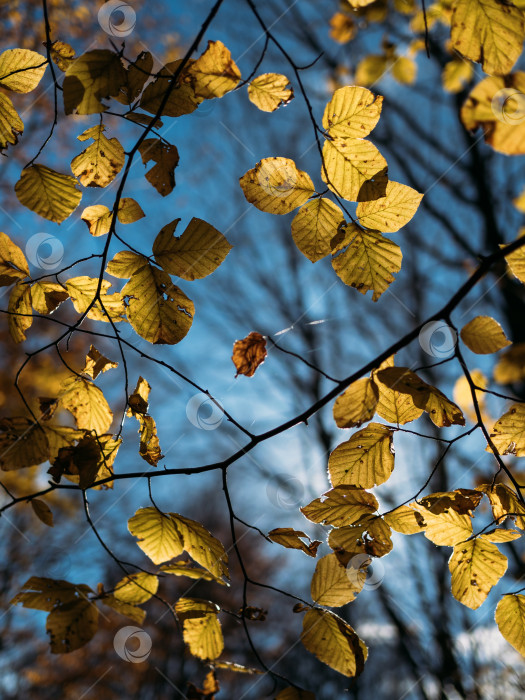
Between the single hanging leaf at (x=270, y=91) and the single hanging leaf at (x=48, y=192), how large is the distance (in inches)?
9.0

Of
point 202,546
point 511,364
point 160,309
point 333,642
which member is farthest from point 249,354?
point 511,364

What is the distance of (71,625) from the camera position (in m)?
0.49

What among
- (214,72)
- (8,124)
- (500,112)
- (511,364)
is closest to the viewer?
(500,112)

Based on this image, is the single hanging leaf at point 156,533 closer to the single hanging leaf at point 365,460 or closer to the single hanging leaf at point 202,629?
the single hanging leaf at point 202,629

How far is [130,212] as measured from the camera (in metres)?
0.56

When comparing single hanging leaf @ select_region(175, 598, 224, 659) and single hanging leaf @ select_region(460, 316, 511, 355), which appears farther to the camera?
single hanging leaf @ select_region(175, 598, 224, 659)

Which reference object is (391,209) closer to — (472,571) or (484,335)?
(484,335)

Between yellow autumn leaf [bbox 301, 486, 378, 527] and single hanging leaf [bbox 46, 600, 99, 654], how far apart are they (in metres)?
0.27

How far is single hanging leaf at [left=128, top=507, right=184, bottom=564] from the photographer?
1.69 feet

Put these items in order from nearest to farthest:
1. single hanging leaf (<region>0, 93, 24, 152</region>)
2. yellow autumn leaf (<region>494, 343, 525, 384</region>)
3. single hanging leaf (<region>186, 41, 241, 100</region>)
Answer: single hanging leaf (<region>186, 41, 241, 100</region>), single hanging leaf (<region>0, 93, 24, 152</region>), yellow autumn leaf (<region>494, 343, 525, 384</region>)

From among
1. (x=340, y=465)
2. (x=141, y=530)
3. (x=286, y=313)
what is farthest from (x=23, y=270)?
Result: (x=286, y=313)

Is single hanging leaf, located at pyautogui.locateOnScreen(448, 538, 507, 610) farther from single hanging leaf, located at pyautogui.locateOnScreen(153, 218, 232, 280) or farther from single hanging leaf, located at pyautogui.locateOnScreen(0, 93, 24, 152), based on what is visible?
single hanging leaf, located at pyautogui.locateOnScreen(0, 93, 24, 152)

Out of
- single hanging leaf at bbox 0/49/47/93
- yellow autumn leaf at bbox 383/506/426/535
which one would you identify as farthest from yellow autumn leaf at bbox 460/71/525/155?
single hanging leaf at bbox 0/49/47/93

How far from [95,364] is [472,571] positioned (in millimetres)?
532
